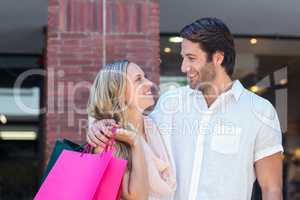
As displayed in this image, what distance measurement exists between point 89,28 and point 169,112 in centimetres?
249

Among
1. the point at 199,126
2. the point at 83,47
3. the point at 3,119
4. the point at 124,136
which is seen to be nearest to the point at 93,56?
the point at 83,47

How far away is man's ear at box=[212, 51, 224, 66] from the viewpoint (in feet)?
10.4

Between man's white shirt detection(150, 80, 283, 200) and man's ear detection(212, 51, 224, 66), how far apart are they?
0.24 meters

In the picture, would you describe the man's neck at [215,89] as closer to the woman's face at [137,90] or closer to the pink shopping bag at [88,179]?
the woman's face at [137,90]

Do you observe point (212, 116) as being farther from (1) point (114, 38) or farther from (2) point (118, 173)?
(1) point (114, 38)

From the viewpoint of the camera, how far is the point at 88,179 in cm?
255

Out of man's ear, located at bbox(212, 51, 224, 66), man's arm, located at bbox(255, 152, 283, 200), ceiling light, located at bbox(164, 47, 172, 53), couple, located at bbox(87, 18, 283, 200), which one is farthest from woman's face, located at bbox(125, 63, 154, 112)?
ceiling light, located at bbox(164, 47, 172, 53)

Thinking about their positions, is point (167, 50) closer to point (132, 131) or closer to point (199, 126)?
point (199, 126)

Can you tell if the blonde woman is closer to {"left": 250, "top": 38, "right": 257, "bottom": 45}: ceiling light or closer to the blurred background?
the blurred background

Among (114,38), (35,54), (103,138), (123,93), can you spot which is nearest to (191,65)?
(123,93)

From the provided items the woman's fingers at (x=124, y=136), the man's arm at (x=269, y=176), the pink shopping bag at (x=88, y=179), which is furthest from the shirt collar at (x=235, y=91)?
the pink shopping bag at (x=88, y=179)

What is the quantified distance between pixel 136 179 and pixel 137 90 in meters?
0.42

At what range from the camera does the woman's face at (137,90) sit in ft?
9.16

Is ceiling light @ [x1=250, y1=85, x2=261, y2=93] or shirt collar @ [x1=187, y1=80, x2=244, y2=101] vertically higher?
shirt collar @ [x1=187, y1=80, x2=244, y2=101]
